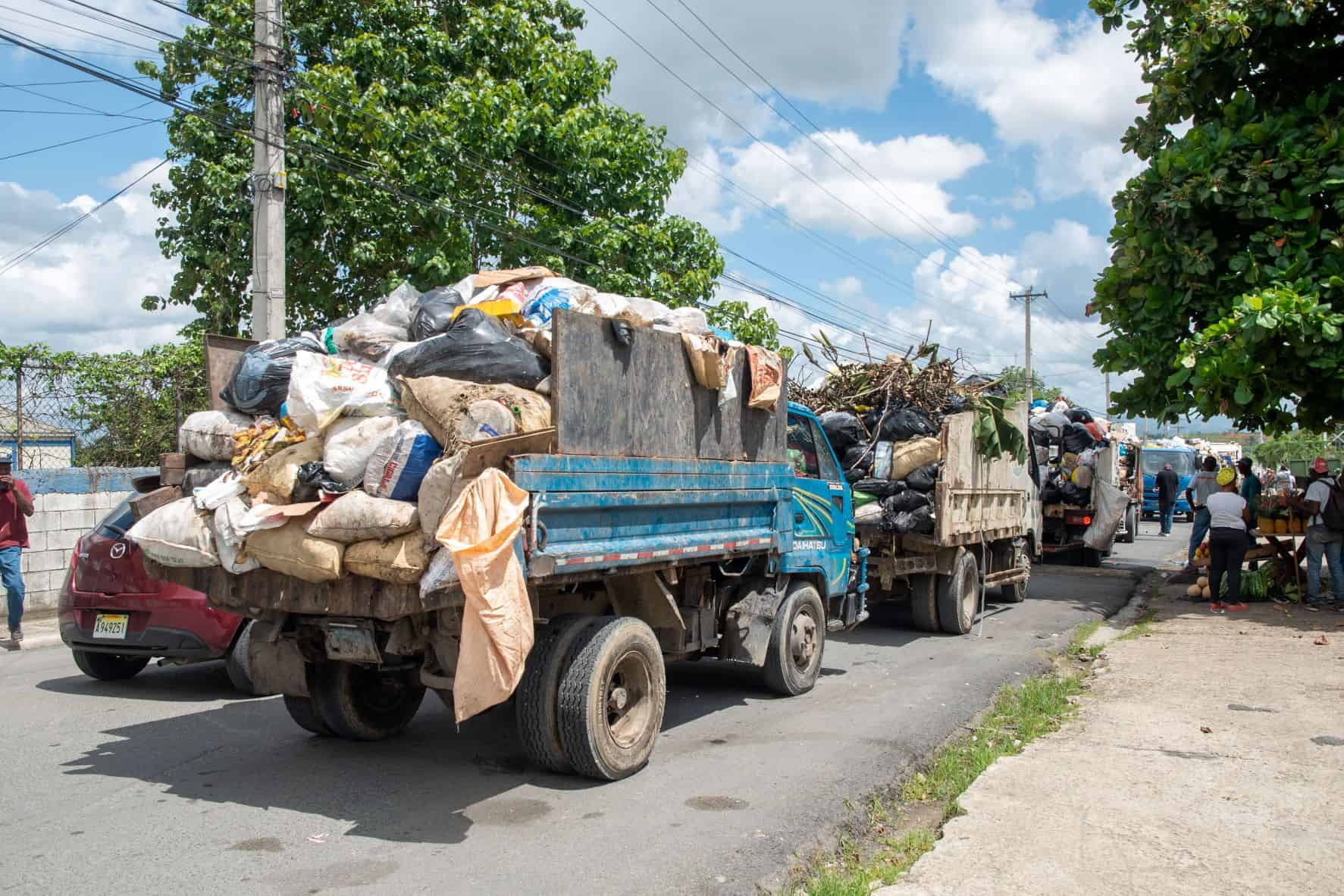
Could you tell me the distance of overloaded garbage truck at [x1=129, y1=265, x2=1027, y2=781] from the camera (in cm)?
470

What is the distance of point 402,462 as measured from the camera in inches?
190

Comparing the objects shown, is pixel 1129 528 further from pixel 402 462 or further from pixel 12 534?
pixel 402 462

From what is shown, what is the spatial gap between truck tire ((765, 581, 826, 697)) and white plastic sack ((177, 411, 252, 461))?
3812 millimetres

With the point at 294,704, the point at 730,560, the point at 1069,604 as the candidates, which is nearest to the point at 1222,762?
the point at 730,560

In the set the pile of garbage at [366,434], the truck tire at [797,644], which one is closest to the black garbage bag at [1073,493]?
the truck tire at [797,644]

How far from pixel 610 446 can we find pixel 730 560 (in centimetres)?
185

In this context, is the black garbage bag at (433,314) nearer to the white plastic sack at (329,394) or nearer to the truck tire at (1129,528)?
the white plastic sack at (329,394)

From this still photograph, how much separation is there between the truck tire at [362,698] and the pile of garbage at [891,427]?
505 cm

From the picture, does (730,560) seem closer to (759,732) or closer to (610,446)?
(759,732)

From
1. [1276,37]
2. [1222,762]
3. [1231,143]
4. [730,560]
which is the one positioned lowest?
[1222,762]

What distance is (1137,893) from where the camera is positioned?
4145 mm

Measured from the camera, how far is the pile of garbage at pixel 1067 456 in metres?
17.6

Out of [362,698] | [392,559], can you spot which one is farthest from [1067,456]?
[392,559]

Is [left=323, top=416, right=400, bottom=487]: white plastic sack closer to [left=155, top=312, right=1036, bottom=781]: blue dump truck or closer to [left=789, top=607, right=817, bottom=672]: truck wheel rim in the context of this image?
[left=155, top=312, right=1036, bottom=781]: blue dump truck
